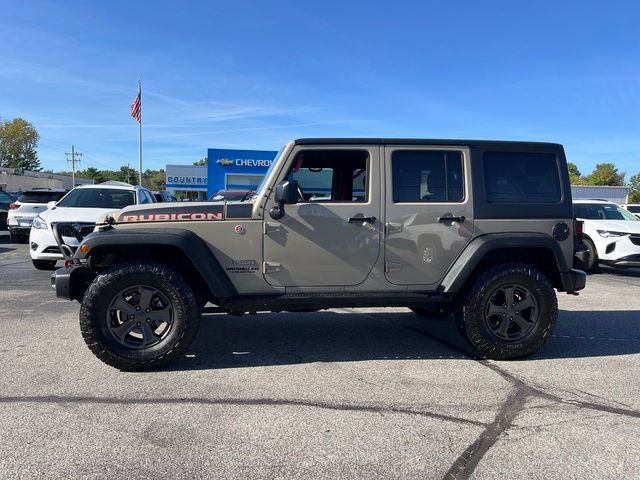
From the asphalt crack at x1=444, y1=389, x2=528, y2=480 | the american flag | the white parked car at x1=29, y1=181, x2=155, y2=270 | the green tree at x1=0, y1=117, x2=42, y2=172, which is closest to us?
the asphalt crack at x1=444, y1=389, x2=528, y2=480

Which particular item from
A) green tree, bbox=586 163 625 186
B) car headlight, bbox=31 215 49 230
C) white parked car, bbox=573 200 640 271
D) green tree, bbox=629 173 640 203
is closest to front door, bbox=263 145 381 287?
car headlight, bbox=31 215 49 230

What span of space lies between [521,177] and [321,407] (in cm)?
288

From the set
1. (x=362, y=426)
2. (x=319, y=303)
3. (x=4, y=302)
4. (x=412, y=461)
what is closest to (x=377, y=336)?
(x=319, y=303)

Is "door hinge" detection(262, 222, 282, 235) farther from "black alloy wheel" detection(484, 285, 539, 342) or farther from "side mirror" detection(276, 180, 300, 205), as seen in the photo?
"black alloy wheel" detection(484, 285, 539, 342)

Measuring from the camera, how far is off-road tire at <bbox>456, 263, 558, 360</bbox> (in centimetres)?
467

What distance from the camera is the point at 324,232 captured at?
4.49 m

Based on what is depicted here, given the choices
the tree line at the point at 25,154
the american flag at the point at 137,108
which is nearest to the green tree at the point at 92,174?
the tree line at the point at 25,154

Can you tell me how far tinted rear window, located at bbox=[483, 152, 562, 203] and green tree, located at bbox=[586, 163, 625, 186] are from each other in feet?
261

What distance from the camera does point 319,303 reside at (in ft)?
14.9

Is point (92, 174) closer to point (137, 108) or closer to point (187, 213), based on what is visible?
point (137, 108)

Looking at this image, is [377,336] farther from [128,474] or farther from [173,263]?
[128,474]

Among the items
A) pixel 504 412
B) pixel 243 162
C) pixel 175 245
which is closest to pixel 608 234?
pixel 504 412

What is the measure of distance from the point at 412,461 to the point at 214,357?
7.86ft

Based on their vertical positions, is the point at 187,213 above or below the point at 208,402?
above
